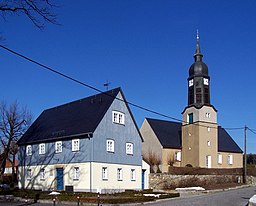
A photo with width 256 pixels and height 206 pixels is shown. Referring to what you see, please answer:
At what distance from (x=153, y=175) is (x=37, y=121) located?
14710 millimetres

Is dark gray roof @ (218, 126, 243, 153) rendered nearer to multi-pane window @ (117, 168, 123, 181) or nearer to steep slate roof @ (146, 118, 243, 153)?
steep slate roof @ (146, 118, 243, 153)

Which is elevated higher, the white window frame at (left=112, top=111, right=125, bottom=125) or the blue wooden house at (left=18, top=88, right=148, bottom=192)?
the white window frame at (left=112, top=111, right=125, bottom=125)

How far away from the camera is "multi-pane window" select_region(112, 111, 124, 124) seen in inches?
1413

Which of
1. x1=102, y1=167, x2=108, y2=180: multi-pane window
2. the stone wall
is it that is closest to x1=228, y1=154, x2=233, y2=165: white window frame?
the stone wall

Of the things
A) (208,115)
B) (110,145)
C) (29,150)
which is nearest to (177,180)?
(110,145)

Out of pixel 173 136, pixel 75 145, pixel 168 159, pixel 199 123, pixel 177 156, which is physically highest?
pixel 199 123

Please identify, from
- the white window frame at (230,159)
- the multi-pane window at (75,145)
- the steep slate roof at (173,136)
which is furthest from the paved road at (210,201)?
the white window frame at (230,159)

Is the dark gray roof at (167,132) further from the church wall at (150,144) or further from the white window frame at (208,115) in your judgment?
the white window frame at (208,115)

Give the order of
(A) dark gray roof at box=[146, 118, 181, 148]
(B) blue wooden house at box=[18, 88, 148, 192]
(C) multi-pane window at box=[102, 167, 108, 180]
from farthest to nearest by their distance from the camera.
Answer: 1. (A) dark gray roof at box=[146, 118, 181, 148]
2. (C) multi-pane window at box=[102, 167, 108, 180]
3. (B) blue wooden house at box=[18, 88, 148, 192]

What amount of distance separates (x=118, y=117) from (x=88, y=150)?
4.84m

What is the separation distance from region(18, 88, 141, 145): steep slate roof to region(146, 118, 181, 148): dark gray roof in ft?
60.3

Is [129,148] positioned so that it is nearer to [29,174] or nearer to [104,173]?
[104,173]

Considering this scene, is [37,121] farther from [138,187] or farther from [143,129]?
[143,129]

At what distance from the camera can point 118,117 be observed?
36.5 meters
